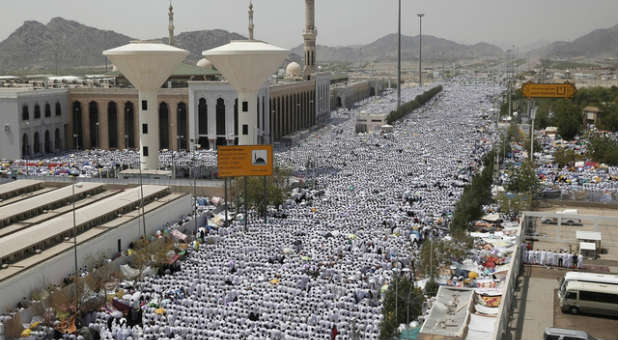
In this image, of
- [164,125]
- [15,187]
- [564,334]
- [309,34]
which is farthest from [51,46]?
[564,334]

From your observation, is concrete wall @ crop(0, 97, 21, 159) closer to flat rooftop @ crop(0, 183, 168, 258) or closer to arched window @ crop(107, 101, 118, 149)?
arched window @ crop(107, 101, 118, 149)

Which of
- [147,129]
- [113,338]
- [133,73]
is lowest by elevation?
[113,338]

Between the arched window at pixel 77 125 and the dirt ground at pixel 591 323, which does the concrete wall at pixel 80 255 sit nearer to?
the dirt ground at pixel 591 323

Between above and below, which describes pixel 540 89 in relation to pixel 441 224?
above

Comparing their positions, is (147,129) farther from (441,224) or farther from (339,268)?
(339,268)

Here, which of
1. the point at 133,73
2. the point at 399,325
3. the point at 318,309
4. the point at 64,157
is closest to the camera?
the point at 399,325

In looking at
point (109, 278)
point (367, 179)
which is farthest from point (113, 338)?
point (367, 179)
